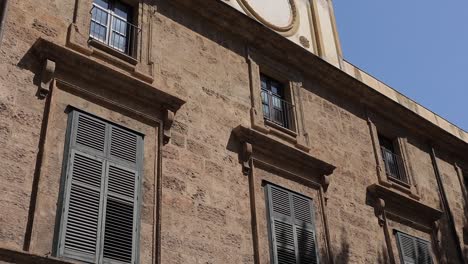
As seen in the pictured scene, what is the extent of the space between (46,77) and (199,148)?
2776 millimetres

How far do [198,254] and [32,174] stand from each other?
271 centimetres

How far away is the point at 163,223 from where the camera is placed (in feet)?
29.0

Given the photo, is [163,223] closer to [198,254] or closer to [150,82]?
[198,254]

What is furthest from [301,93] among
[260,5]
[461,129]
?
[461,129]

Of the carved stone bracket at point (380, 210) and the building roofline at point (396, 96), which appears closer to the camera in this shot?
the carved stone bracket at point (380, 210)

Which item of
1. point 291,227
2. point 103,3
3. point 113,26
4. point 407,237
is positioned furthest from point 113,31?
point 407,237

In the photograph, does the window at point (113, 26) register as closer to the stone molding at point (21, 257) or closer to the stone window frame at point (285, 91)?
the stone window frame at point (285, 91)

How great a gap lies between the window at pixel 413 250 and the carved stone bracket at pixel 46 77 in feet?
26.0

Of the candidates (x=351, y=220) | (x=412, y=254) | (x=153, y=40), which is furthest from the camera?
(x=412, y=254)

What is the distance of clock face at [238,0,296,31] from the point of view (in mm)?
14203

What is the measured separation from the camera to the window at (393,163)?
1441cm

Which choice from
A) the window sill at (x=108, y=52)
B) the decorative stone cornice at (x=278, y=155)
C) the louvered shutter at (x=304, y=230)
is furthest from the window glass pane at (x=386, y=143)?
the window sill at (x=108, y=52)

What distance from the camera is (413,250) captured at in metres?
12.9

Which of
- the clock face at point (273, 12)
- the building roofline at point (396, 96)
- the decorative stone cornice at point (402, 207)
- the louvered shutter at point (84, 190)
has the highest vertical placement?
the clock face at point (273, 12)
